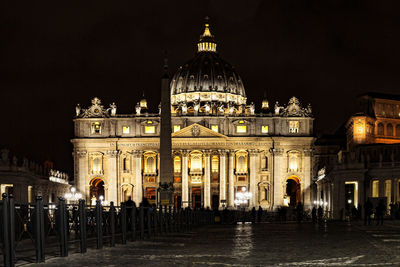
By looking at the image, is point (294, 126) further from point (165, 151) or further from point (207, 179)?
point (165, 151)

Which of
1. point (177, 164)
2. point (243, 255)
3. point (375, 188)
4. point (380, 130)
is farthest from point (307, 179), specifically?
point (243, 255)

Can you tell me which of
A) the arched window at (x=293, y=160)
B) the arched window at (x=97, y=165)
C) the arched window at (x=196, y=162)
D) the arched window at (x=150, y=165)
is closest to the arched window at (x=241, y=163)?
the arched window at (x=196, y=162)

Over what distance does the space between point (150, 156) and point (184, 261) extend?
8973 cm

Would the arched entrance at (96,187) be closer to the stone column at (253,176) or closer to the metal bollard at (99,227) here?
the stone column at (253,176)

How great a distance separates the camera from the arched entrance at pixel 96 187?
352 ft

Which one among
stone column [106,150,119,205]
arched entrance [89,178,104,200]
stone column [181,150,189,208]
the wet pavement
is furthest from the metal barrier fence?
arched entrance [89,178,104,200]

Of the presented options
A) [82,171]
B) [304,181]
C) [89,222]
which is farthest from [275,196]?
[89,222]

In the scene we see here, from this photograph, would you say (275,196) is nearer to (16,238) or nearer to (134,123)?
(134,123)

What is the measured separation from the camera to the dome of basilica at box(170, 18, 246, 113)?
432 feet

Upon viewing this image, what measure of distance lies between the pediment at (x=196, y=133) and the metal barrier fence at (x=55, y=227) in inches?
3008

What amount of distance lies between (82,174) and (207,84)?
3799 cm

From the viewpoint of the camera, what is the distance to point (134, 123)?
104 m

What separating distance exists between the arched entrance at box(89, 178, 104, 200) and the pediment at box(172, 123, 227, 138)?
15.7m

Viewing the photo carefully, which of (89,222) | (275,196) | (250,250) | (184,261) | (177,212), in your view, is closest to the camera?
(184,261)
